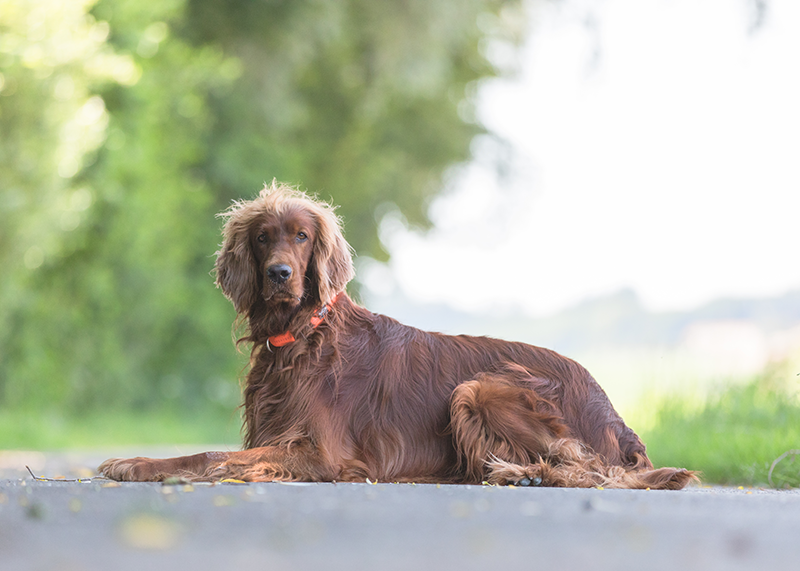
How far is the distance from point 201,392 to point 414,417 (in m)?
13.0

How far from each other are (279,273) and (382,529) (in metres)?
2.19

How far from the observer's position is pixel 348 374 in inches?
213

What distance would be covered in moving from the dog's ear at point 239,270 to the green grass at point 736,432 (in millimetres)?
3447

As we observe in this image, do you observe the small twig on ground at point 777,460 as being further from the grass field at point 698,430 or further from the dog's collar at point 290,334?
the dog's collar at point 290,334

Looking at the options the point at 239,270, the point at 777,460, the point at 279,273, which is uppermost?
the point at 239,270

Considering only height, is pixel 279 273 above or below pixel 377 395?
above

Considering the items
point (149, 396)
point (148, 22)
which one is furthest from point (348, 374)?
point (149, 396)

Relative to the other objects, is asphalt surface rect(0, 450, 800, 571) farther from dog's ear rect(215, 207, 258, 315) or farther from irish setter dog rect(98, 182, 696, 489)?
dog's ear rect(215, 207, 258, 315)

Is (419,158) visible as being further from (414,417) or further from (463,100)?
(414,417)

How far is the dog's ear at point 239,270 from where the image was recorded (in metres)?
5.55

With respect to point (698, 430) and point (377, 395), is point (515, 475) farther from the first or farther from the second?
point (698, 430)

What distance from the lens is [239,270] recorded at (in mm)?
5582

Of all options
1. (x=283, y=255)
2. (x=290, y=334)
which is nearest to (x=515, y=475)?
(x=290, y=334)

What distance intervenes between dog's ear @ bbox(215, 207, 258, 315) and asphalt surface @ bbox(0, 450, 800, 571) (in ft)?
4.44
